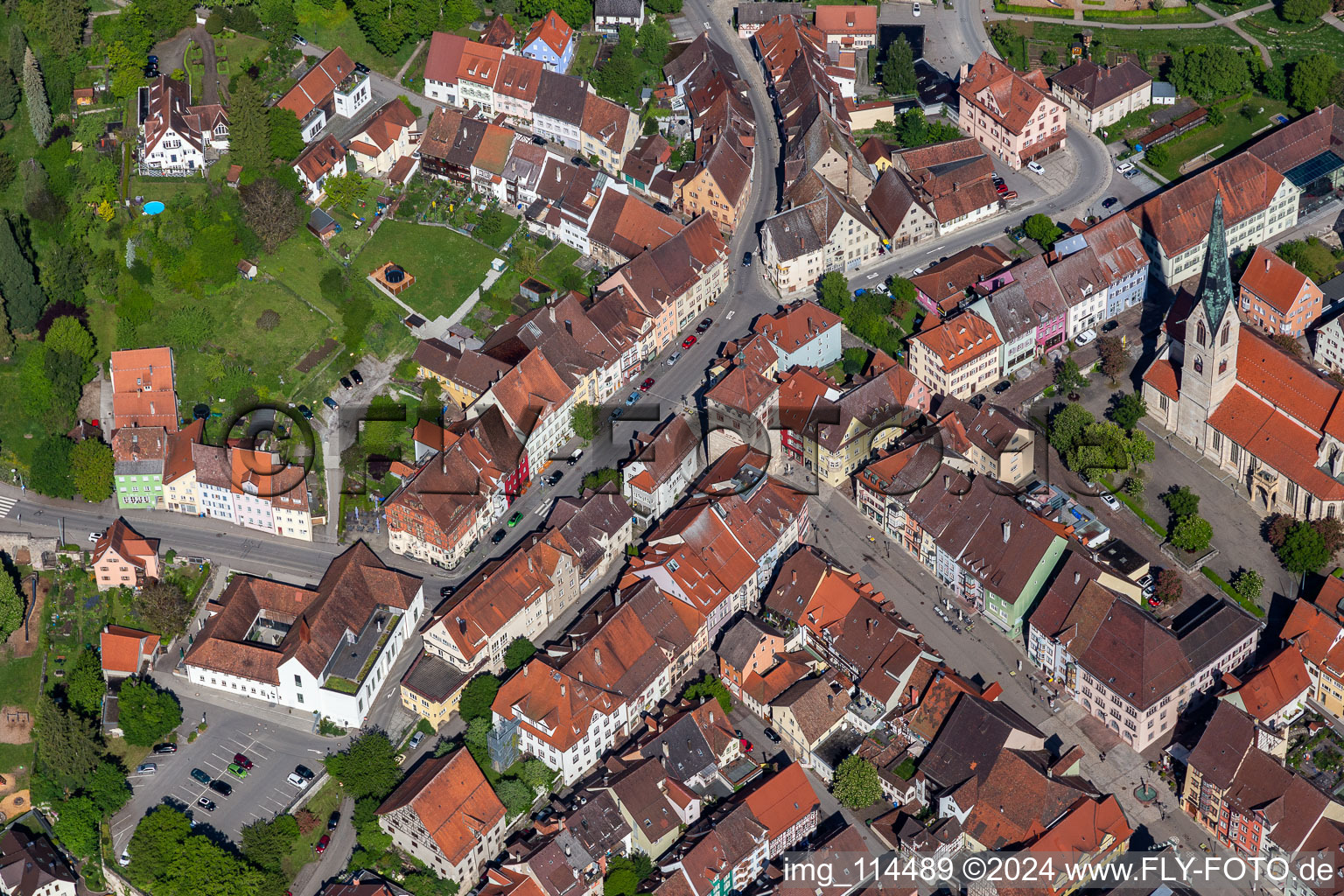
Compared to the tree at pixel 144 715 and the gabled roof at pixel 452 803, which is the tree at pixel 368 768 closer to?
the gabled roof at pixel 452 803

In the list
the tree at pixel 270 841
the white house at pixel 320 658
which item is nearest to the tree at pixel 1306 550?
the white house at pixel 320 658

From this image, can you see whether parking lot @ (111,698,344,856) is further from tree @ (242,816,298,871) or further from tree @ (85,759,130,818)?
tree @ (242,816,298,871)

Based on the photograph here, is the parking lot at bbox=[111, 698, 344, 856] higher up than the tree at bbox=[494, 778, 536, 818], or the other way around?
the tree at bbox=[494, 778, 536, 818]

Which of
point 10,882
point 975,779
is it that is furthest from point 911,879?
point 10,882

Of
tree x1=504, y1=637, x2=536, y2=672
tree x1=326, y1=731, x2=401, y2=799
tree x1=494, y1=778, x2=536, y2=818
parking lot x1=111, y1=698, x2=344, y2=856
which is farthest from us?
tree x1=504, y1=637, x2=536, y2=672

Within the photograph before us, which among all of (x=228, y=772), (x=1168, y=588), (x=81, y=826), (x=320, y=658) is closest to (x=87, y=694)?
(x=81, y=826)

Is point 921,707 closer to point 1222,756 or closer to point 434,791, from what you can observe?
point 1222,756

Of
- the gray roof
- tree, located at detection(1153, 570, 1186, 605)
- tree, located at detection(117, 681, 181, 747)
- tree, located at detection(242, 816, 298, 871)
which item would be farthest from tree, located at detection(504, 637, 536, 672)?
tree, located at detection(1153, 570, 1186, 605)

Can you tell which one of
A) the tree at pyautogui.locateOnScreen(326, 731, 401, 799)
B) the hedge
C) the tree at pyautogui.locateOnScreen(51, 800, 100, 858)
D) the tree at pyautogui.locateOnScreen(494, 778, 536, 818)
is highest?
the hedge
